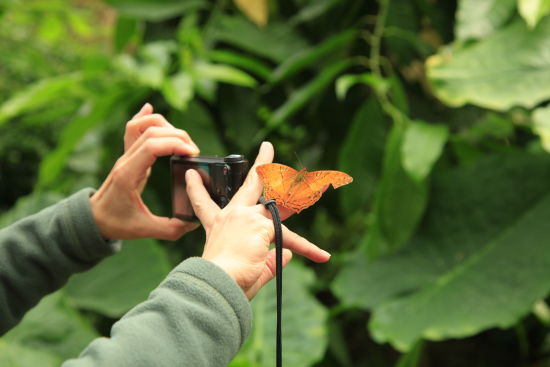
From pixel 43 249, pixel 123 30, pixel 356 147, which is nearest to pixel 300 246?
pixel 43 249

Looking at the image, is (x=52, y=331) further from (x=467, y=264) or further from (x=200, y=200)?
(x=467, y=264)

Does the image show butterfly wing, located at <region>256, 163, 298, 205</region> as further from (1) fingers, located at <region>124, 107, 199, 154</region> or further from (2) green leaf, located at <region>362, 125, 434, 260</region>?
(2) green leaf, located at <region>362, 125, 434, 260</region>

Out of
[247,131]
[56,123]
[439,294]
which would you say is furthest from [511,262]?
[56,123]

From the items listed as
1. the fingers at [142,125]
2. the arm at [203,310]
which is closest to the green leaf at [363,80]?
the fingers at [142,125]

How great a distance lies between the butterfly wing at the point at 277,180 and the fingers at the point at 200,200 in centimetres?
4

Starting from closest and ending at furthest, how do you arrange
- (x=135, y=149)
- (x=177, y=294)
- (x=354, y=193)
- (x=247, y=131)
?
1. (x=177, y=294)
2. (x=135, y=149)
3. (x=354, y=193)
4. (x=247, y=131)

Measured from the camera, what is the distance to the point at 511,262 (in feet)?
2.74

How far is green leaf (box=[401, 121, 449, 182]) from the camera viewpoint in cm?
73

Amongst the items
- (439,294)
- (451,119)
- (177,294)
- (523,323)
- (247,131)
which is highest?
(177,294)

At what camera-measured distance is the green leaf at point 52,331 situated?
650mm

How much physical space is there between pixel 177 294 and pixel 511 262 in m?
0.66

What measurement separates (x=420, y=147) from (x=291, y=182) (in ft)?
1.49

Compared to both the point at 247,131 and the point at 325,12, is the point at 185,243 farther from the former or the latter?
the point at 325,12

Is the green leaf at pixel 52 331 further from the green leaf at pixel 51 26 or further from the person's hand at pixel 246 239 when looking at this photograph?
the green leaf at pixel 51 26
